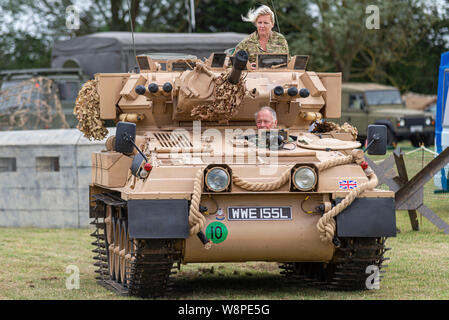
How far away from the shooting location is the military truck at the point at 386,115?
29.0m

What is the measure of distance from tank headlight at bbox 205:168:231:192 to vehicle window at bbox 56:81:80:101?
15444 millimetres

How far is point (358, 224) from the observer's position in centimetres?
888

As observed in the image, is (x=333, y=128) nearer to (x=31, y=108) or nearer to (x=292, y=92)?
(x=292, y=92)

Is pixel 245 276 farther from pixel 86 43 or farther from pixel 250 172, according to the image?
pixel 86 43

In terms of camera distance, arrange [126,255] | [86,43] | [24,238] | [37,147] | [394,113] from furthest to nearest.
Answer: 1. [394,113]
2. [86,43]
3. [37,147]
4. [24,238]
5. [126,255]

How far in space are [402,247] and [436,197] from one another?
117 inches

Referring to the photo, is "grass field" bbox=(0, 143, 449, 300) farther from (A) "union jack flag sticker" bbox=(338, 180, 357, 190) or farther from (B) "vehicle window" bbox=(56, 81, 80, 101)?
(B) "vehicle window" bbox=(56, 81, 80, 101)

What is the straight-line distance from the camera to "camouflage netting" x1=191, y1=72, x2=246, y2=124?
9938 millimetres

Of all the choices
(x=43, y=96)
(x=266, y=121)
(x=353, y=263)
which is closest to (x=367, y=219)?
(x=353, y=263)

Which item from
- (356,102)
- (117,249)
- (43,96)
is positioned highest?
(43,96)

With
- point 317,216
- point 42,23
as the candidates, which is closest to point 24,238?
point 317,216

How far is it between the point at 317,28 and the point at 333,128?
71.4 feet

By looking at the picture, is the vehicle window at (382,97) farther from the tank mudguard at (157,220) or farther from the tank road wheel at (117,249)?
the tank mudguard at (157,220)

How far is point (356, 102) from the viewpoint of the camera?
98.5 ft
